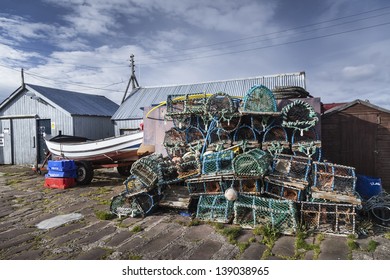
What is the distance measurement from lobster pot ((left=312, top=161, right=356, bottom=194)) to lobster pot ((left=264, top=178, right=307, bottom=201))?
11.4 inches

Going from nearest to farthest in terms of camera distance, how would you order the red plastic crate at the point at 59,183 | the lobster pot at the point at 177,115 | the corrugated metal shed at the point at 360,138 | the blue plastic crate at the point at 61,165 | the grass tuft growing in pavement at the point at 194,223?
the grass tuft growing in pavement at the point at 194,223
the lobster pot at the point at 177,115
the corrugated metal shed at the point at 360,138
the red plastic crate at the point at 59,183
the blue plastic crate at the point at 61,165

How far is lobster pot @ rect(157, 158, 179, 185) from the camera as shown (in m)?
6.64

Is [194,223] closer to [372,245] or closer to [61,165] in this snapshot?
[372,245]

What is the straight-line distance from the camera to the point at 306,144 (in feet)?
23.1

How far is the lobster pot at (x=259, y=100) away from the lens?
715 centimetres

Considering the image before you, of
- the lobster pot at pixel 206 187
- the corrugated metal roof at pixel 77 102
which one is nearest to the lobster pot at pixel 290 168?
the lobster pot at pixel 206 187

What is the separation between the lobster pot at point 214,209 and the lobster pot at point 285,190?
923 millimetres

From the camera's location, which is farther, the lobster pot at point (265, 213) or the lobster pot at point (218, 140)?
the lobster pot at point (218, 140)

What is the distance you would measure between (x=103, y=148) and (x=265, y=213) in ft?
23.2

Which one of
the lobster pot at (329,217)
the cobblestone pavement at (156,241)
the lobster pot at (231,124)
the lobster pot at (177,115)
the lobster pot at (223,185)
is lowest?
the cobblestone pavement at (156,241)

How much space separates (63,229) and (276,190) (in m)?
4.64

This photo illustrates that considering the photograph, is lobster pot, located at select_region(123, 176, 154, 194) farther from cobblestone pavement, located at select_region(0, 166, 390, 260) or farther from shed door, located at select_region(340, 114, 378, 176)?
shed door, located at select_region(340, 114, 378, 176)

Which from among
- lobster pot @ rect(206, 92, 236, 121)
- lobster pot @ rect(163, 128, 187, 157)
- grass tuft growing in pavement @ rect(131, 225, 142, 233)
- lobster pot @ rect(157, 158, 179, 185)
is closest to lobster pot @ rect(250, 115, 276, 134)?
lobster pot @ rect(206, 92, 236, 121)

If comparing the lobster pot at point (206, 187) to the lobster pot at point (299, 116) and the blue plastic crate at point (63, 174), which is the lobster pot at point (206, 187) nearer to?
the lobster pot at point (299, 116)
